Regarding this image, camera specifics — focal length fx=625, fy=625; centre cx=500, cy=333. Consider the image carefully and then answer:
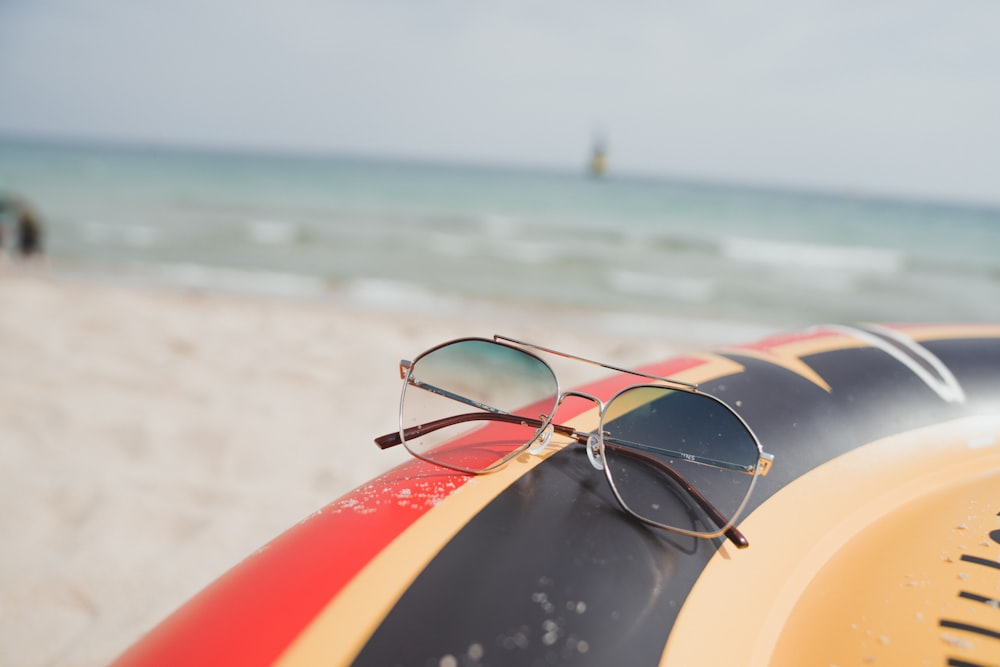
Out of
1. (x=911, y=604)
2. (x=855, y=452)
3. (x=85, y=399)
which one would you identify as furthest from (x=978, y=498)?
(x=85, y=399)

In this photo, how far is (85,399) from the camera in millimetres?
2887

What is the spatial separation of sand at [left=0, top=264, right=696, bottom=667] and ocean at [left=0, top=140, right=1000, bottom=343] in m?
2.72

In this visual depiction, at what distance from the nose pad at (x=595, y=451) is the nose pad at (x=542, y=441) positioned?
71mm

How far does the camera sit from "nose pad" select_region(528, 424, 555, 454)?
1.02m

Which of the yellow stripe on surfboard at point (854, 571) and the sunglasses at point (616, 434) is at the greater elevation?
the sunglasses at point (616, 434)

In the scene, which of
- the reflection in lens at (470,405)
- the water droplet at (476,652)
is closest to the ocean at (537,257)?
the reflection in lens at (470,405)

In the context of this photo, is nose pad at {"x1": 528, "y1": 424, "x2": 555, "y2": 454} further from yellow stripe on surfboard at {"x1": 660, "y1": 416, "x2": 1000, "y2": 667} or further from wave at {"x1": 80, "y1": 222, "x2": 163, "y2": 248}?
wave at {"x1": 80, "y1": 222, "x2": 163, "y2": 248}

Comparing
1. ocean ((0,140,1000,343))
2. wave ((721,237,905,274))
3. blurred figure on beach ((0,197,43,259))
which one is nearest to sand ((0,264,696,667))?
ocean ((0,140,1000,343))

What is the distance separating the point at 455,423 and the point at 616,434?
11.8 inches

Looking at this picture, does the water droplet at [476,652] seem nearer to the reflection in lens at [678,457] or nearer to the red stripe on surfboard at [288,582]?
the red stripe on surfboard at [288,582]

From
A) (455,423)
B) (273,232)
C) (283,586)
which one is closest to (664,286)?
(273,232)

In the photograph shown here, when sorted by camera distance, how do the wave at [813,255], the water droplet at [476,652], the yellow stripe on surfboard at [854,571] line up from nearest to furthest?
the water droplet at [476,652], the yellow stripe on surfboard at [854,571], the wave at [813,255]

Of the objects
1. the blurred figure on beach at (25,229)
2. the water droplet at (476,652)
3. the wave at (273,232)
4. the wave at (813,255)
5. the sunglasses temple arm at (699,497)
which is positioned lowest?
the wave at (813,255)

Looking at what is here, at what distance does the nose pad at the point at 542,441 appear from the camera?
3.33 feet
